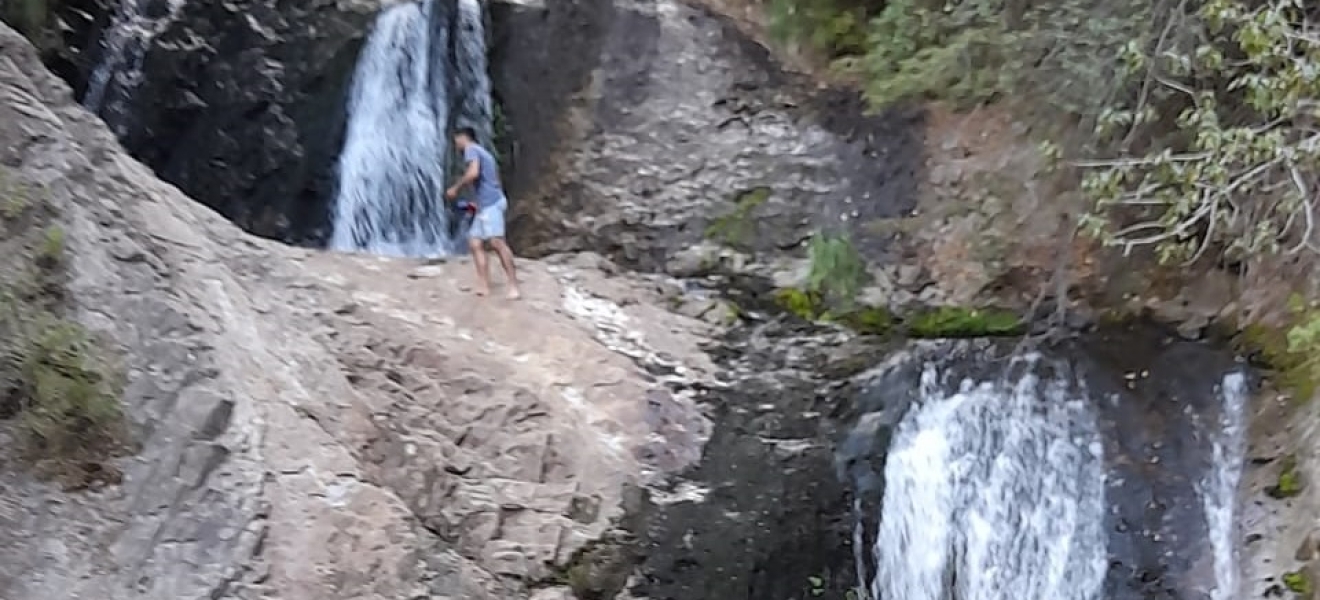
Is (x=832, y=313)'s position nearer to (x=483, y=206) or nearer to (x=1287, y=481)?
(x=483, y=206)

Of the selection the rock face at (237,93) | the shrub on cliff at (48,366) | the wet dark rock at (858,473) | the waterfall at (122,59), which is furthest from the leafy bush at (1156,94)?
the waterfall at (122,59)

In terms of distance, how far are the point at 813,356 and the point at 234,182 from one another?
4.89 m

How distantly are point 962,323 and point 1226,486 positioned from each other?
2268 millimetres

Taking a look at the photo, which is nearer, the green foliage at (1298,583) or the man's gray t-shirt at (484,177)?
the green foliage at (1298,583)

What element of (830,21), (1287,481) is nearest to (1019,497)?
(1287,481)

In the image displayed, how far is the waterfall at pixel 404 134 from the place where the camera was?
10.2 metres

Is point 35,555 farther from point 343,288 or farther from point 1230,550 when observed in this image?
point 1230,550

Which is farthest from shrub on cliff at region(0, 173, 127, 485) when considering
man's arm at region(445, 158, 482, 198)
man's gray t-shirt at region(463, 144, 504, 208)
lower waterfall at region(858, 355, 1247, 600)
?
lower waterfall at region(858, 355, 1247, 600)

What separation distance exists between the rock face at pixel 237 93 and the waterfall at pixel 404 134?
156mm

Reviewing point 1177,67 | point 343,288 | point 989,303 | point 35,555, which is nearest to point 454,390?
point 343,288

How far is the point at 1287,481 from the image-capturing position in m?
6.30

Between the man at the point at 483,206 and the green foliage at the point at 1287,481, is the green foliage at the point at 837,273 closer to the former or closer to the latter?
the man at the point at 483,206

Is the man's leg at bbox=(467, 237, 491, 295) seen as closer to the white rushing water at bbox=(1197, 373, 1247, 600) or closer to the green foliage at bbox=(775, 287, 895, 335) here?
the green foliage at bbox=(775, 287, 895, 335)

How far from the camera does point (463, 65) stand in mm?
10508
